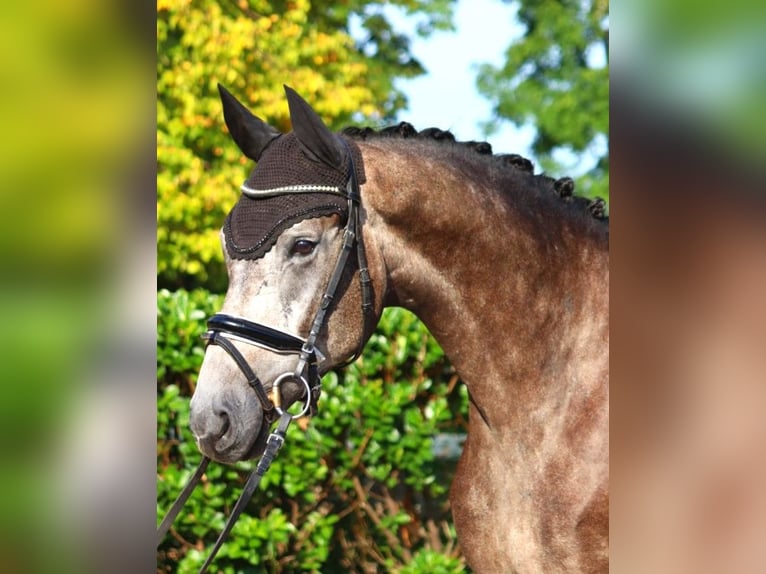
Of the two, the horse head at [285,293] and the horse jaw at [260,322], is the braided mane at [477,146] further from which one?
the horse jaw at [260,322]

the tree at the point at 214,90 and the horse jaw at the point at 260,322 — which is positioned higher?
the tree at the point at 214,90

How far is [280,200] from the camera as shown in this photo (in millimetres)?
2578

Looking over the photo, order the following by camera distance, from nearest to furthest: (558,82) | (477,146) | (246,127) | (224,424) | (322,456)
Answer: (224,424) < (246,127) < (477,146) < (322,456) < (558,82)

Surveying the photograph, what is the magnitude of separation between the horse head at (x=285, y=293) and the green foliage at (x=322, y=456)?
7.18ft

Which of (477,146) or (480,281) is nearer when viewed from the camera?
(480,281)

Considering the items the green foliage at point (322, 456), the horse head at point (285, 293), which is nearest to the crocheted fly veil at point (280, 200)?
Result: the horse head at point (285, 293)

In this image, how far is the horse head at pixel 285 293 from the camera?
2438 mm

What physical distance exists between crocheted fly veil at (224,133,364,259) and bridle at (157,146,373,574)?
1cm

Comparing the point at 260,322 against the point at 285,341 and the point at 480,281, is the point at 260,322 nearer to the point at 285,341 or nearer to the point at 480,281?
the point at 285,341

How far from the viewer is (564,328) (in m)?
2.76

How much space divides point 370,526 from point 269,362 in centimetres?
301

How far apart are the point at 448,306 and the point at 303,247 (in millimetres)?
523

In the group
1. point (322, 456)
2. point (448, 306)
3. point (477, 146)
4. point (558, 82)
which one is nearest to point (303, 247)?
point (448, 306)

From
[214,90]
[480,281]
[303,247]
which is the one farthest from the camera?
[214,90]
